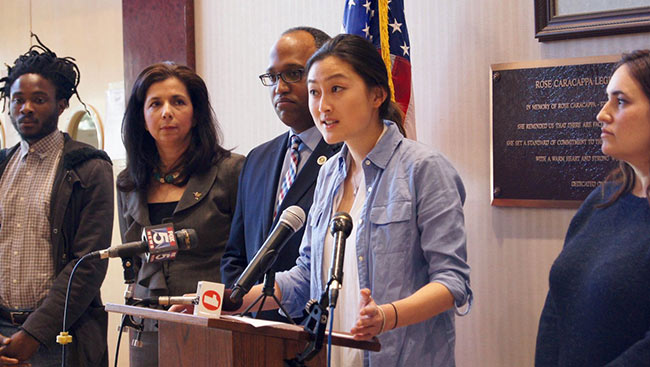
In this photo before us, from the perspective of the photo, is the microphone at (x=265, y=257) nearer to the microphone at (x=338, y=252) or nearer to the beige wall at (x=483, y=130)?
the microphone at (x=338, y=252)

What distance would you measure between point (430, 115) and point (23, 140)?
1.79m

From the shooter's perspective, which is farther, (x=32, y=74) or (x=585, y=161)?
(x=32, y=74)

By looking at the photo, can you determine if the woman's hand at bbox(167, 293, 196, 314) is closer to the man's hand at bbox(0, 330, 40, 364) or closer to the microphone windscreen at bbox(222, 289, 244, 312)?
the microphone windscreen at bbox(222, 289, 244, 312)

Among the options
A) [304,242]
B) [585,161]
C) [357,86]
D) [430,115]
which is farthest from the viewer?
[430,115]

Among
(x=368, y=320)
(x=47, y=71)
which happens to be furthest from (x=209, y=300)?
(x=47, y=71)

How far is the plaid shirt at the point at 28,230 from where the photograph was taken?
297cm

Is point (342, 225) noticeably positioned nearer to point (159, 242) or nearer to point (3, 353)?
point (159, 242)

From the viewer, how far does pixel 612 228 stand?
1851 mm

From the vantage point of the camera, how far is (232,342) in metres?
1.49

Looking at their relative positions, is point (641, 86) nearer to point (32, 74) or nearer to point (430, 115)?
point (430, 115)

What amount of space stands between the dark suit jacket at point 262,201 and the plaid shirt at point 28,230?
912mm

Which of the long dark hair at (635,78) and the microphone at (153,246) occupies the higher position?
the long dark hair at (635,78)

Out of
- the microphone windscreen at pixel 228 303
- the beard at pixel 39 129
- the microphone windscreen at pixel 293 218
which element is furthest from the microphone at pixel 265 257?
the beard at pixel 39 129

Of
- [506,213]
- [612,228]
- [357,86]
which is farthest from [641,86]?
[506,213]
